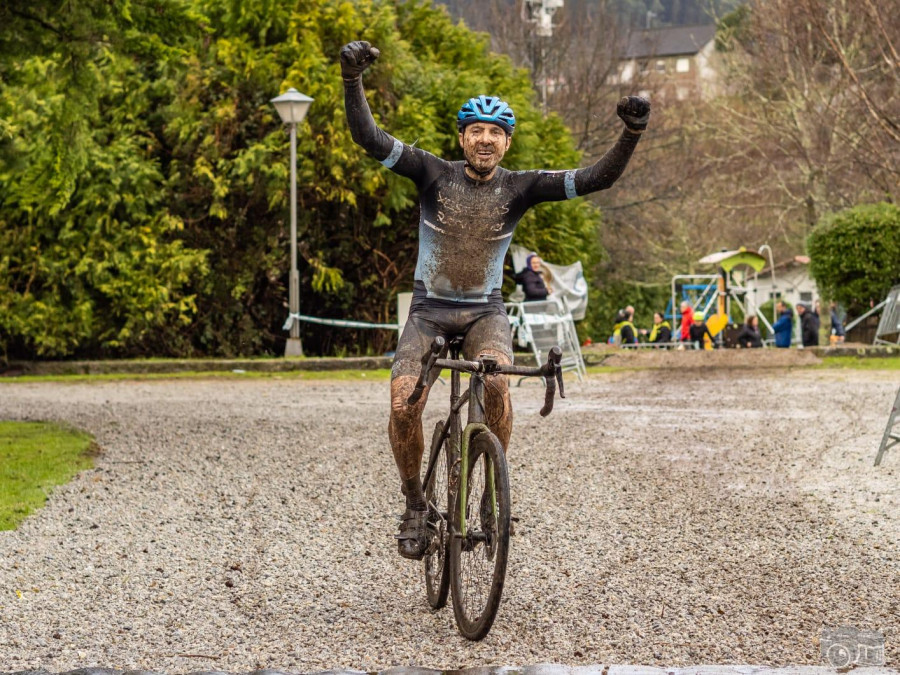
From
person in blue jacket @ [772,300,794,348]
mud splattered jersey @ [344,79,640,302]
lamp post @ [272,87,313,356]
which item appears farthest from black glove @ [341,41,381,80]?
person in blue jacket @ [772,300,794,348]

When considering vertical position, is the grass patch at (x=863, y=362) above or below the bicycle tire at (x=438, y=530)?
above

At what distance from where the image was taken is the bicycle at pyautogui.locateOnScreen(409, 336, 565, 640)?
16.0 ft

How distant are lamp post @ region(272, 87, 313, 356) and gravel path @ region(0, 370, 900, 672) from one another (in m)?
8.78

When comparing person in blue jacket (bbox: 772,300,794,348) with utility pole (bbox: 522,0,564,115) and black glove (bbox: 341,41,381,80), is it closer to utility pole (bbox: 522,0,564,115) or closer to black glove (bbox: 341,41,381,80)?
utility pole (bbox: 522,0,564,115)

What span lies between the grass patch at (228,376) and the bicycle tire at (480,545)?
561 inches

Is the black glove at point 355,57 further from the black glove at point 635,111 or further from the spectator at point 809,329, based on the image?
the spectator at point 809,329

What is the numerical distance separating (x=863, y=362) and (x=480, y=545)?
1766cm

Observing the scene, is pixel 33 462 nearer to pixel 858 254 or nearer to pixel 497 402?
pixel 497 402

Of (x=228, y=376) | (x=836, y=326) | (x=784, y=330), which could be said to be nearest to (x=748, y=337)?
(x=784, y=330)

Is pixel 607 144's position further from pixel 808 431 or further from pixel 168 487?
pixel 168 487

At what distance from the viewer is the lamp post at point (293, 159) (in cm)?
2070

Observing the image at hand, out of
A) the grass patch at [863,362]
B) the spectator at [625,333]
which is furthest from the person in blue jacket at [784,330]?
the spectator at [625,333]

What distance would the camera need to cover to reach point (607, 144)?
128 ft

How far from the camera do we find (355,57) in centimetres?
→ 520
